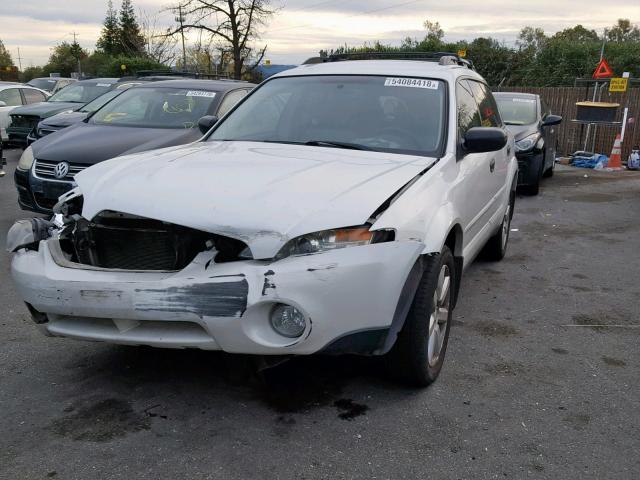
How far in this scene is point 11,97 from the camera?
15477 mm

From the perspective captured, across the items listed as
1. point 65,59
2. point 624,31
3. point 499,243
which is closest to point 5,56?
point 65,59

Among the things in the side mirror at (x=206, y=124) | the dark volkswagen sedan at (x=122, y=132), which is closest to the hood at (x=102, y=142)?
the dark volkswagen sedan at (x=122, y=132)

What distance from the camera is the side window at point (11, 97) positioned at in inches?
601

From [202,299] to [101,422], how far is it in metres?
0.86

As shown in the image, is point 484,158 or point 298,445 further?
point 484,158

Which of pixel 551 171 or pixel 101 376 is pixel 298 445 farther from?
pixel 551 171

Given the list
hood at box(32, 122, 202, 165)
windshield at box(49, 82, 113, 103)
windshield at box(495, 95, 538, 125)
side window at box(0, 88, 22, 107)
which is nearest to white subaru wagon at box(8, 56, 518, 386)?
hood at box(32, 122, 202, 165)

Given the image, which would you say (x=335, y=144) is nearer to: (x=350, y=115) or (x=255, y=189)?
(x=350, y=115)

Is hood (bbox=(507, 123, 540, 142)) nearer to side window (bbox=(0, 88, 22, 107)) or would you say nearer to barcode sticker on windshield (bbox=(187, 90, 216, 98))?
barcode sticker on windshield (bbox=(187, 90, 216, 98))

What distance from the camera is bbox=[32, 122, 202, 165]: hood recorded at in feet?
20.9

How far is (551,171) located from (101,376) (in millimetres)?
11236

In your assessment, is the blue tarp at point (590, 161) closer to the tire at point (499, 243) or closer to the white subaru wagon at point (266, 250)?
the tire at point (499, 243)

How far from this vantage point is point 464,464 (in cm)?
277

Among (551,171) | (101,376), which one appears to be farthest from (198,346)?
(551,171)
